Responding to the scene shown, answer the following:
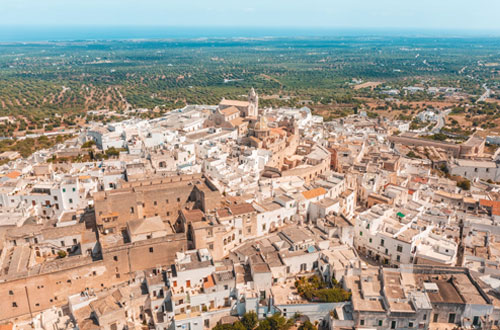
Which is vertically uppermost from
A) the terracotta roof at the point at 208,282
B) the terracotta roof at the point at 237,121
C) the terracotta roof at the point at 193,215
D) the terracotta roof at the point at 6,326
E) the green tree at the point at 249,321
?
the terracotta roof at the point at 237,121

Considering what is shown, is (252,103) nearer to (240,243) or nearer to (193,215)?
(193,215)

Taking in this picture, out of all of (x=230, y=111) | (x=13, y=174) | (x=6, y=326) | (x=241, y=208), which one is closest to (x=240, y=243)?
(x=241, y=208)

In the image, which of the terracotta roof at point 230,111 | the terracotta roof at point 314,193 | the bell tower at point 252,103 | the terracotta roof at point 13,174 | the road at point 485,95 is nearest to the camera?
the terracotta roof at point 314,193

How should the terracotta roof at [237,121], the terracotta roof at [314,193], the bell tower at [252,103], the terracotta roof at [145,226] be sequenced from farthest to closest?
the bell tower at [252,103], the terracotta roof at [237,121], the terracotta roof at [314,193], the terracotta roof at [145,226]

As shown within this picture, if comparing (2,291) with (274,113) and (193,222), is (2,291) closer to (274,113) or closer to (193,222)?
(193,222)

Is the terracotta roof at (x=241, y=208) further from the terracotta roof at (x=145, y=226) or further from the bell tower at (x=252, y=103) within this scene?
the bell tower at (x=252, y=103)

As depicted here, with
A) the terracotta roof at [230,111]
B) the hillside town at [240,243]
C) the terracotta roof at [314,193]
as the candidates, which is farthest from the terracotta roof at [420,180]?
the terracotta roof at [230,111]

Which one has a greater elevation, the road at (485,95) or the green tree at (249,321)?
the road at (485,95)

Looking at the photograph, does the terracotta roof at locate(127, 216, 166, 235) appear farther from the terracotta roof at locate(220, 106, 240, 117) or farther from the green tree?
the terracotta roof at locate(220, 106, 240, 117)
